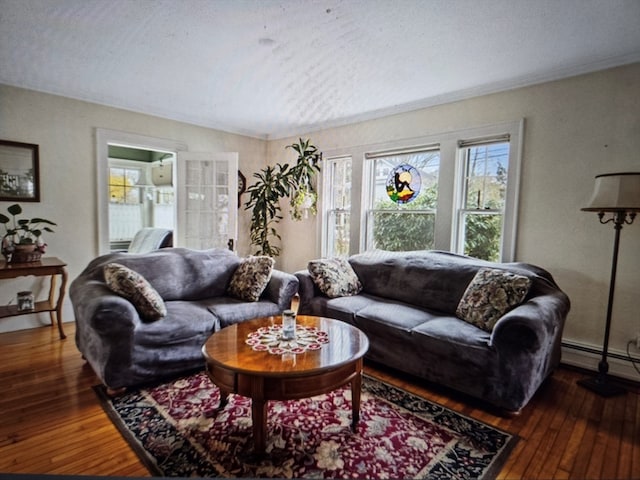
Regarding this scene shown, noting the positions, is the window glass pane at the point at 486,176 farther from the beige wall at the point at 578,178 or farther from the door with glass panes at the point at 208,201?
the door with glass panes at the point at 208,201

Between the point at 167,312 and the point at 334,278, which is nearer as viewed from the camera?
the point at 167,312

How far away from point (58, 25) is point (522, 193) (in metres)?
3.78

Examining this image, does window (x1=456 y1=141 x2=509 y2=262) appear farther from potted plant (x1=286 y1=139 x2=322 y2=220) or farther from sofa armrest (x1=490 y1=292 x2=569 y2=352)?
potted plant (x1=286 y1=139 x2=322 y2=220)

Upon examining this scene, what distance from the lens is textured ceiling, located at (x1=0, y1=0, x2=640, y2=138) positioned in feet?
6.76

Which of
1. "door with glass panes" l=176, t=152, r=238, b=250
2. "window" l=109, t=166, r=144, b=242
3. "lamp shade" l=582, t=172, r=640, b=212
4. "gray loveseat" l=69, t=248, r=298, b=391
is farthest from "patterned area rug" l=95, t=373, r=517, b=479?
"window" l=109, t=166, r=144, b=242

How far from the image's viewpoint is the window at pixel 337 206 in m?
4.50

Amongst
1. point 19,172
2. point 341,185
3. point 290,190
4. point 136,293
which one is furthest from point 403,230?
point 19,172

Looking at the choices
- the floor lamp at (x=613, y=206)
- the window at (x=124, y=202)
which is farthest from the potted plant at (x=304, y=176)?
the window at (x=124, y=202)

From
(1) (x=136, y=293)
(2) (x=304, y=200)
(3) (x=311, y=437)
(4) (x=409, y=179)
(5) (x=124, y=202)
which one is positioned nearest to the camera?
(3) (x=311, y=437)

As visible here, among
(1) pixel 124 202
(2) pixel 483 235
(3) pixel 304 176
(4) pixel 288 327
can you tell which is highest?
(3) pixel 304 176

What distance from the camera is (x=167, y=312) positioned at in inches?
103

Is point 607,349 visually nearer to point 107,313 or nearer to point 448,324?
point 448,324

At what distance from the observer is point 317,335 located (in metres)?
2.12

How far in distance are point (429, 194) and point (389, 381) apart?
2.08 metres
